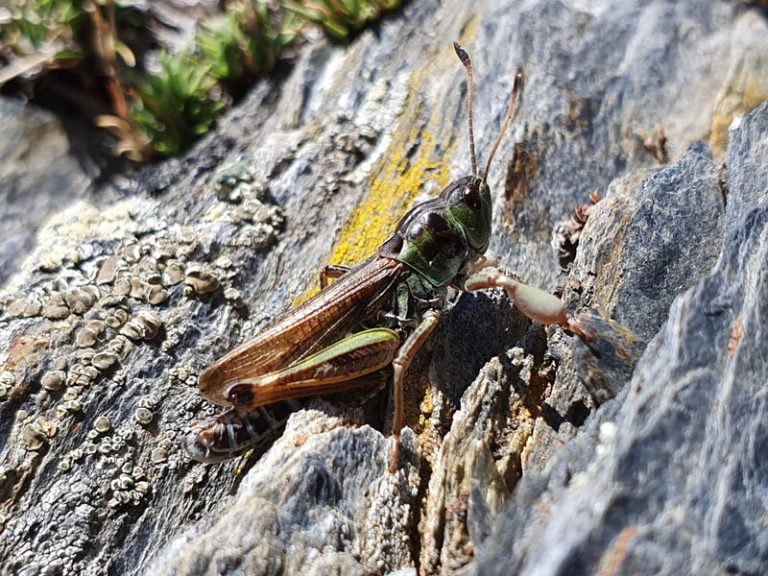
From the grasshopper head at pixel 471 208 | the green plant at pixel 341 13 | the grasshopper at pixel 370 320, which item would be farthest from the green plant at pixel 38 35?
the grasshopper head at pixel 471 208

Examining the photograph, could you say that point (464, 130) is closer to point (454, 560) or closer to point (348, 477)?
point (348, 477)

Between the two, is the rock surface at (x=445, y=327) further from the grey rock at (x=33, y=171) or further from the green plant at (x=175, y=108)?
the grey rock at (x=33, y=171)

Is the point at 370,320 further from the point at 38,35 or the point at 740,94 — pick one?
the point at 38,35

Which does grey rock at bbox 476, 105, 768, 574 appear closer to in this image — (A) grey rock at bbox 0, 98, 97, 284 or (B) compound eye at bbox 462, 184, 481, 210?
(B) compound eye at bbox 462, 184, 481, 210

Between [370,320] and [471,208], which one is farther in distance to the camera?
[471,208]

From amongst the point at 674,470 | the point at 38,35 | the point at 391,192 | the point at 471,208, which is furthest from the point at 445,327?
the point at 38,35
